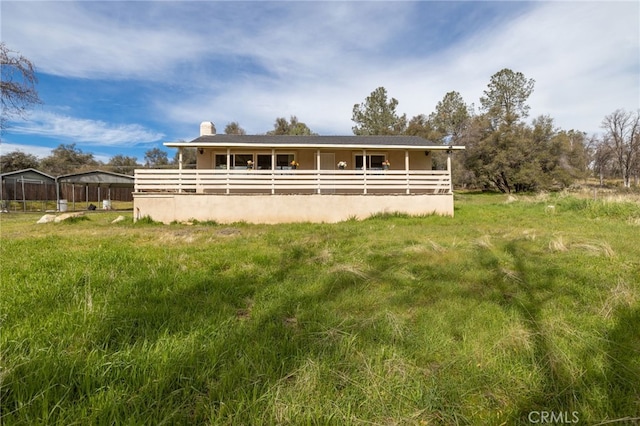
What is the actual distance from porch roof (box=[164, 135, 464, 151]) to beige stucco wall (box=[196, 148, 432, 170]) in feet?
1.64

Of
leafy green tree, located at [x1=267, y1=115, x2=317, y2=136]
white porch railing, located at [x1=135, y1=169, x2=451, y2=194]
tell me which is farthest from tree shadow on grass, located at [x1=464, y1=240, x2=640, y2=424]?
leafy green tree, located at [x1=267, y1=115, x2=317, y2=136]

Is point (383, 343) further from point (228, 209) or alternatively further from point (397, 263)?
point (228, 209)

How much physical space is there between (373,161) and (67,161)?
6158cm

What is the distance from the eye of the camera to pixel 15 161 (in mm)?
36344

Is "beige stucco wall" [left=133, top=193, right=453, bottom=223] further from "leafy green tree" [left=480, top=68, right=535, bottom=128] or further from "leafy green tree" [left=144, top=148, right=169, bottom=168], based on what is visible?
"leafy green tree" [left=144, top=148, right=169, bottom=168]

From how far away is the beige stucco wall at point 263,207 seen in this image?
11281mm

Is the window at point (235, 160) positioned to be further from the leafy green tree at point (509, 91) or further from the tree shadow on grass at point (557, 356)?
the leafy green tree at point (509, 91)

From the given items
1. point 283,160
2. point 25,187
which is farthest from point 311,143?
point 25,187

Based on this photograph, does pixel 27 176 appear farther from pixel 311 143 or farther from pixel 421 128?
pixel 421 128

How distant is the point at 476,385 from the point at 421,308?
3.88ft

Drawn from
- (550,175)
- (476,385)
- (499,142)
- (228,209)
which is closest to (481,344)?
(476,385)

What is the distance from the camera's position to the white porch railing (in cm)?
1154

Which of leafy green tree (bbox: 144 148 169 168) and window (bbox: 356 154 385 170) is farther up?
leafy green tree (bbox: 144 148 169 168)

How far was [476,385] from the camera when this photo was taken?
6.53 feet
